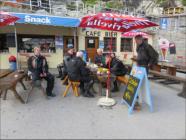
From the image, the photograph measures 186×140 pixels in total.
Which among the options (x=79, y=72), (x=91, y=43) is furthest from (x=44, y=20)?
(x=79, y=72)

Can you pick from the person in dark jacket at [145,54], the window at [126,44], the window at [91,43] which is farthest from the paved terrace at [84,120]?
the window at [126,44]

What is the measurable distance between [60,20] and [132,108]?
6489 millimetres

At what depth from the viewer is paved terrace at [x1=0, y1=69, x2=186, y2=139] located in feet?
12.2

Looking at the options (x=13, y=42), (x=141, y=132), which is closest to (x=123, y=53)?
(x=13, y=42)

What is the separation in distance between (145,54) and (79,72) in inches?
74.9

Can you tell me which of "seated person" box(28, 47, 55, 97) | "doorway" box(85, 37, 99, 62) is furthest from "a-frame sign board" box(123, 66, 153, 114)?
"doorway" box(85, 37, 99, 62)

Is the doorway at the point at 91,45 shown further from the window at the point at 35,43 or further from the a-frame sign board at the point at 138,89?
the a-frame sign board at the point at 138,89

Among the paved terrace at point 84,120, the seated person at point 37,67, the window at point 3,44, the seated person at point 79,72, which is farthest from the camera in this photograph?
the window at point 3,44

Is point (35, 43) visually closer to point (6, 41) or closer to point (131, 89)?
point (6, 41)

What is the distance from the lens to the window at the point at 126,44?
44.6ft

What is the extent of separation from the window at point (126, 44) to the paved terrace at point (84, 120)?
26.3ft

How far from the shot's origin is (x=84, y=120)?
433 cm

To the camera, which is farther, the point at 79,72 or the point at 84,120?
the point at 79,72

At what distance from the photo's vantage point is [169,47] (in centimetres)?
1548
